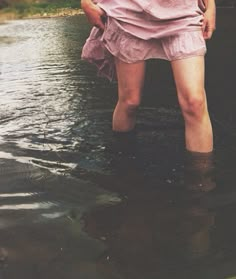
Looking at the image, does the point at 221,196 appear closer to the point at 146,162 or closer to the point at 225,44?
the point at 146,162

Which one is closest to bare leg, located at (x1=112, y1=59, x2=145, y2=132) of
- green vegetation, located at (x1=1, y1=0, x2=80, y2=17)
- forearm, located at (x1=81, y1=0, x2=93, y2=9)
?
forearm, located at (x1=81, y1=0, x2=93, y2=9)

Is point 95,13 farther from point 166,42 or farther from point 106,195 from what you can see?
point 106,195

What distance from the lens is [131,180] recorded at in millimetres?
3418

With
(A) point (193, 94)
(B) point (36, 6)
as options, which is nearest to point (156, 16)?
(A) point (193, 94)

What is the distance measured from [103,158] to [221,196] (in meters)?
1.07

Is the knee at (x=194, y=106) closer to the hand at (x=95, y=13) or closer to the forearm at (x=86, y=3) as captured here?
the hand at (x=95, y=13)

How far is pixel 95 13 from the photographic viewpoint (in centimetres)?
375

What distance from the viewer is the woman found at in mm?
3475

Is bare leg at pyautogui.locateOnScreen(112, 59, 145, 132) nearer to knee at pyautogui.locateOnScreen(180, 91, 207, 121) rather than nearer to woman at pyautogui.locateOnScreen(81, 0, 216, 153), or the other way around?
woman at pyautogui.locateOnScreen(81, 0, 216, 153)

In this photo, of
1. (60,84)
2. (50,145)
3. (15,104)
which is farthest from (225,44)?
(50,145)

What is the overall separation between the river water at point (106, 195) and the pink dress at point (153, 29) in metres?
0.76

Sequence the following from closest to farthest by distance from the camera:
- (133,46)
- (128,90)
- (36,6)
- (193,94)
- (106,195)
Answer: (106,195) → (193,94) → (133,46) → (128,90) → (36,6)

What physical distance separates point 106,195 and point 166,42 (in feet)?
3.74

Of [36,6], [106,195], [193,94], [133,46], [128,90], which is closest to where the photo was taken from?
[106,195]
